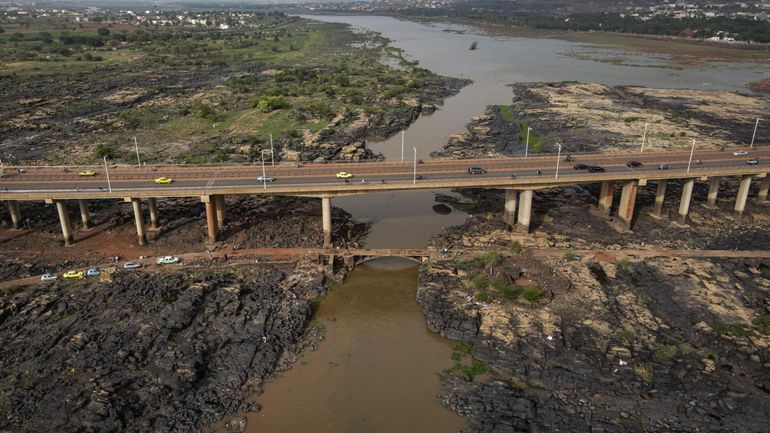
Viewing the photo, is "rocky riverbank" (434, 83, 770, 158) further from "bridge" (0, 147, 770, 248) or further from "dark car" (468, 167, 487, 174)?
"dark car" (468, 167, 487, 174)

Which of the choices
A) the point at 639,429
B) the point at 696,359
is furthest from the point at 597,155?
the point at 639,429

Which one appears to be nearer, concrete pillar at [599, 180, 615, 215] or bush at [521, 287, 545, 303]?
bush at [521, 287, 545, 303]

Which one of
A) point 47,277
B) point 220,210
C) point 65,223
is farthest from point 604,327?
point 65,223

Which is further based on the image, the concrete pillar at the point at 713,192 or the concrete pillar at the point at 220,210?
the concrete pillar at the point at 713,192

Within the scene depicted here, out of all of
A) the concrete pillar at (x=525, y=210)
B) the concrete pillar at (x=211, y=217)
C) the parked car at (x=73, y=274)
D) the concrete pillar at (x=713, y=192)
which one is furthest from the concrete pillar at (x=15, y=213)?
the concrete pillar at (x=713, y=192)

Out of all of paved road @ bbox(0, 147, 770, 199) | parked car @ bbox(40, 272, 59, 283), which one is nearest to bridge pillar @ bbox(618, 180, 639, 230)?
paved road @ bbox(0, 147, 770, 199)

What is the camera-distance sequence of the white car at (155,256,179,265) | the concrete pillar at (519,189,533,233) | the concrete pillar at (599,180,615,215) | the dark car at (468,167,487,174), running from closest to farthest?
the white car at (155,256,179,265), the concrete pillar at (519,189,533,233), the dark car at (468,167,487,174), the concrete pillar at (599,180,615,215)

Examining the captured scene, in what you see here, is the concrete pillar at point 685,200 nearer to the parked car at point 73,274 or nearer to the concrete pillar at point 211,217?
the concrete pillar at point 211,217
